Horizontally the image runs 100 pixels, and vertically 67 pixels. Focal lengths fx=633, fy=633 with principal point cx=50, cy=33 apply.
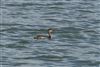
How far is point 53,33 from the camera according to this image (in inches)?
1318

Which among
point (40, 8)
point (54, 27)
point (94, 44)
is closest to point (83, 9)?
point (40, 8)

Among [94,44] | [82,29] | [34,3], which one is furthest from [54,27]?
[34,3]

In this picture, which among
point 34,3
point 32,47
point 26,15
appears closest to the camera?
point 32,47

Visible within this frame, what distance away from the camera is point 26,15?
37.4 m

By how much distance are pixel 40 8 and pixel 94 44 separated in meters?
9.16

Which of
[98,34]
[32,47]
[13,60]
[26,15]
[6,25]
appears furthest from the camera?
[26,15]

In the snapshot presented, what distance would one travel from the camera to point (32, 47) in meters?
30.3

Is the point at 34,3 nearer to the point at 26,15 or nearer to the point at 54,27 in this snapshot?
the point at 26,15

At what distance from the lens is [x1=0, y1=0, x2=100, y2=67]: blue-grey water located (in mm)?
28156

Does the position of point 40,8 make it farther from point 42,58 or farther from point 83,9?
point 42,58

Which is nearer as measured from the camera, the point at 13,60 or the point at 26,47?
the point at 13,60

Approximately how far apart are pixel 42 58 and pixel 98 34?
5.26m

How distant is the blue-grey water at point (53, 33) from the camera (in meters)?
28.2

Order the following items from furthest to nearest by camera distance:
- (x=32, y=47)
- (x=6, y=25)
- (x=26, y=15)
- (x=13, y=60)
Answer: (x=26, y=15), (x=6, y=25), (x=32, y=47), (x=13, y=60)
